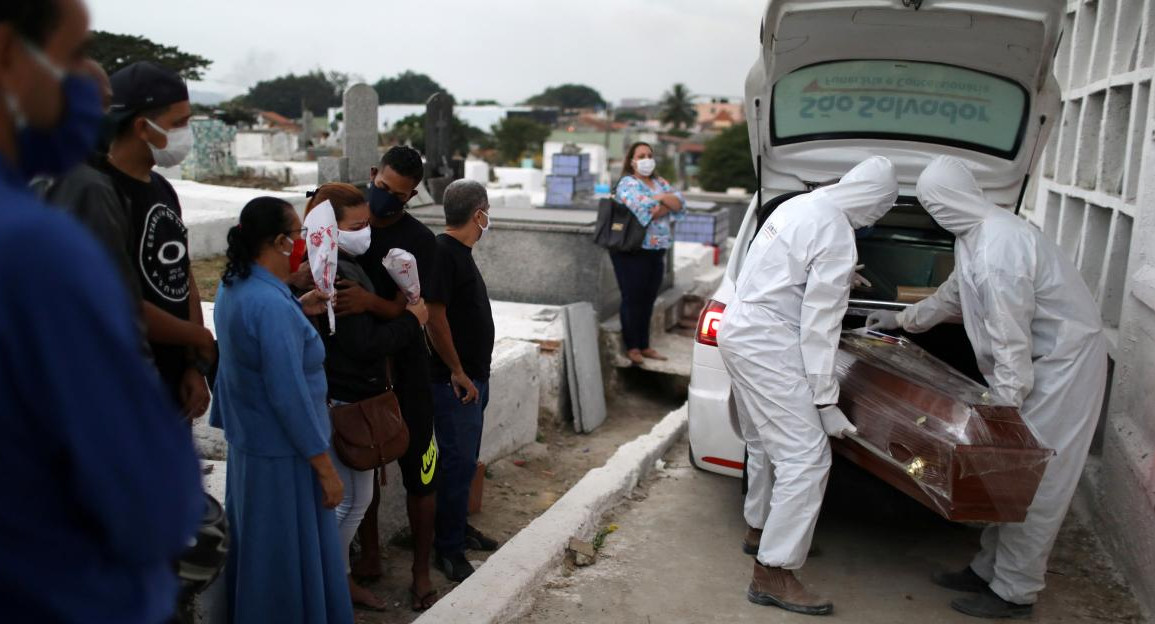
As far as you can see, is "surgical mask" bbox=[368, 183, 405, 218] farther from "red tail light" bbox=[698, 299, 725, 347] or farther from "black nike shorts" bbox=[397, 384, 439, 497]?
"red tail light" bbox=[698, 299, 725, 347]

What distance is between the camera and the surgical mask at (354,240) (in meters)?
3.67

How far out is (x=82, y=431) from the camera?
1.27 m

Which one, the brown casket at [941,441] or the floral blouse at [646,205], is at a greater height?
the floral blouse at [646,205]

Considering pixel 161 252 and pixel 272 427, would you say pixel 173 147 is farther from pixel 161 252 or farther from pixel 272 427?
pixel 272 427

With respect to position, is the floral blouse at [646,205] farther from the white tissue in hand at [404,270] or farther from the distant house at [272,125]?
the distant house at [272,125]

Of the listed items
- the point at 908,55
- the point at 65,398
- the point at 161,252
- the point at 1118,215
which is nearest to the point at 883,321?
the point at 908,55

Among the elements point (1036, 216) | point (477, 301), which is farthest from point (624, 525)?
point (1036, 216)

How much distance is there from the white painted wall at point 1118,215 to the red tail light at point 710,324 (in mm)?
1828

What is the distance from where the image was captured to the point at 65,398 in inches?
49.5

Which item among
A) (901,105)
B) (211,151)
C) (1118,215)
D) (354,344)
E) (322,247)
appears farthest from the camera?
(211,151)

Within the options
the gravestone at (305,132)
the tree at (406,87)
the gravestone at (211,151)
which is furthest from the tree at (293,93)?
the gravestone at (211,151)

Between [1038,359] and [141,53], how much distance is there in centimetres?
4075

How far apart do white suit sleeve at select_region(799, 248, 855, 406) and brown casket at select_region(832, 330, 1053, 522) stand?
8.5 inches

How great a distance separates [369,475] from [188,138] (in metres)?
1.38
